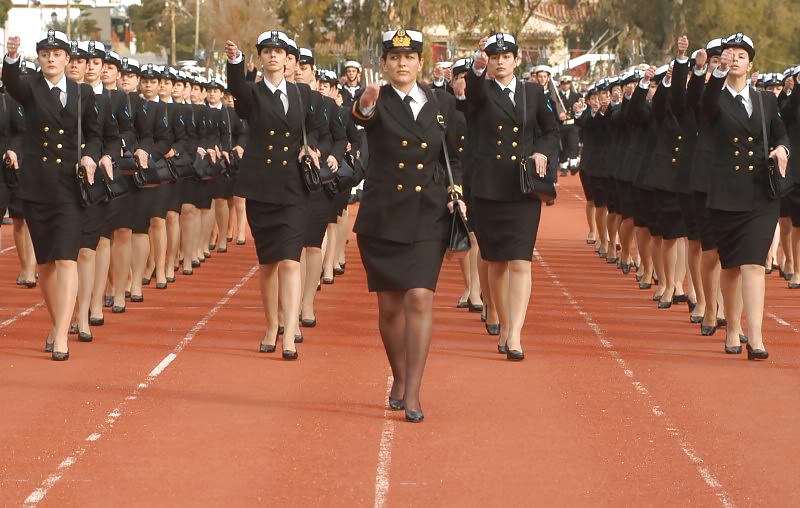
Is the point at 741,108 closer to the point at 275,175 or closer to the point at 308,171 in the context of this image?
the point at 308,171

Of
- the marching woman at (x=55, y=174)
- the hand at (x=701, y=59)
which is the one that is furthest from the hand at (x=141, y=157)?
the hand at (x=701, y=59)

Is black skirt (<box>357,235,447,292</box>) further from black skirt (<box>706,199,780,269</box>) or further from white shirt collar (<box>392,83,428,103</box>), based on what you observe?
black skirt (<box>706,199,780,269</box>)

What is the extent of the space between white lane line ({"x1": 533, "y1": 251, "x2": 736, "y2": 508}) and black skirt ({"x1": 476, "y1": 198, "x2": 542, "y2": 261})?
1.03 m

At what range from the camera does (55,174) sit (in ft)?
37.3

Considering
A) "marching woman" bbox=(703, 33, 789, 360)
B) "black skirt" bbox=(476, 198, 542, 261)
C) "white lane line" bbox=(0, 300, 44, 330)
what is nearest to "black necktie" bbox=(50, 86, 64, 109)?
"white lane line" bbox=(0, 300, 44, 330)

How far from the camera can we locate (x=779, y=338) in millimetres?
12977

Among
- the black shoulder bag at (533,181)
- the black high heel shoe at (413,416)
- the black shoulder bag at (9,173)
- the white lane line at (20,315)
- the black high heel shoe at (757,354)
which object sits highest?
the black shoulder bag at (533,181)

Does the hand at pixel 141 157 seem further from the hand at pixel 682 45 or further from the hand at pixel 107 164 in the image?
the hand at pixel 682 45

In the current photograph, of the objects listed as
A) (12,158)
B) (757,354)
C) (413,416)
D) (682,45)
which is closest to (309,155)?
(682,45)

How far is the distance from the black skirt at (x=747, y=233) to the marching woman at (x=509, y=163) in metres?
1.33

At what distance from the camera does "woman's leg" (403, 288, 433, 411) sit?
9.12 meters

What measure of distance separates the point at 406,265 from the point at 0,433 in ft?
7.59

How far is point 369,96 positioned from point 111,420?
2.20m

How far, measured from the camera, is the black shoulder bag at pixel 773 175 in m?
11.5
